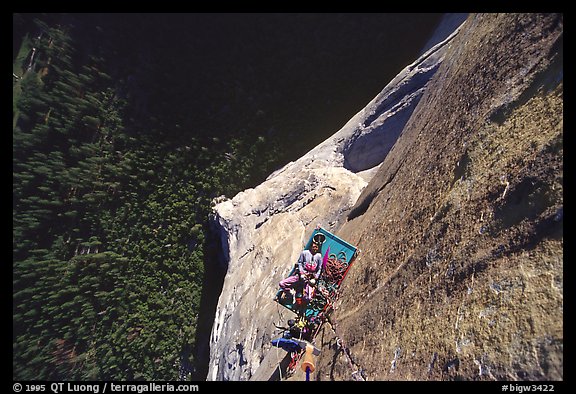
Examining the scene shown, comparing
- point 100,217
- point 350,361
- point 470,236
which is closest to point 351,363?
point 350,361

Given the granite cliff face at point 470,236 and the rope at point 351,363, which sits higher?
the granite cliff face at point 470,236

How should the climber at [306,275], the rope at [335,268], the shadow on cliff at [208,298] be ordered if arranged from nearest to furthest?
1. the climber at [306,275]
2. the rope at [335,268]
3. the shadow on cliff at [208,298]

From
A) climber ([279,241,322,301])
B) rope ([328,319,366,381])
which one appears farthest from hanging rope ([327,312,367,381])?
climber ([279,241,322,301])

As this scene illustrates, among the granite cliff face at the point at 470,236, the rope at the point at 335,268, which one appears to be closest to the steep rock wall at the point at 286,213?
the granite cliff face at the point at 470,236

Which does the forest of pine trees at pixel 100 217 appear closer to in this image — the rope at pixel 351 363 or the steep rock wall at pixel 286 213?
the steep rock wall at pixel 286 213
